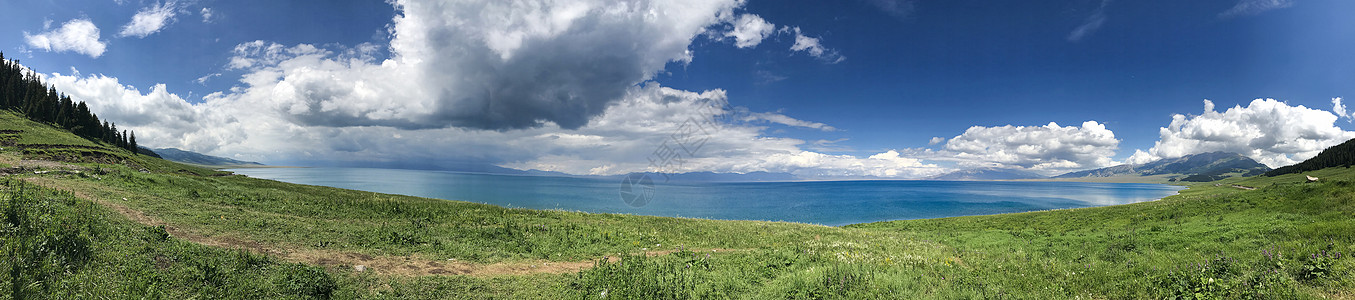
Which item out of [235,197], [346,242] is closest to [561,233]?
[346,242]

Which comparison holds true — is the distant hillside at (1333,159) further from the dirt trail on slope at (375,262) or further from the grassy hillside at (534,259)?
the dirt trail on slope at (375,262)

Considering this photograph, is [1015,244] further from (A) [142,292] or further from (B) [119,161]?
(B) [119,161]

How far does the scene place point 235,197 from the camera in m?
23.2

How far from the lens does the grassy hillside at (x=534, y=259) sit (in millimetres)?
9141

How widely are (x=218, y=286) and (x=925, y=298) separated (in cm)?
1542

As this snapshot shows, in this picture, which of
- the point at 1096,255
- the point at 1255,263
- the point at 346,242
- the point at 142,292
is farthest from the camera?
the point at 1096,255

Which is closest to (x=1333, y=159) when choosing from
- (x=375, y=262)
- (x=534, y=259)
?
(x=534, y=259)

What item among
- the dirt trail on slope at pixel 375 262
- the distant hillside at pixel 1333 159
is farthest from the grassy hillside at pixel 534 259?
the distant hillside at pixel 1333 159

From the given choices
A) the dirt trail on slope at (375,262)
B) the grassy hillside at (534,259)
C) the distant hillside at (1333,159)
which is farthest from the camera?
the distant hillside at (1333,159)

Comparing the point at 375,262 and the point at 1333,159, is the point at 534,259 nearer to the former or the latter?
the point at 375,262

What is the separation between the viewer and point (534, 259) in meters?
15.9

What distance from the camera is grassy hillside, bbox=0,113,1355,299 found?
9141 mm

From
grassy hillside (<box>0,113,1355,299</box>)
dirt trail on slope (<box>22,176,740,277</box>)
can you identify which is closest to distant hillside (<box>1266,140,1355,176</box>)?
grassy hillside (<box>0,113,1355,299</box>)

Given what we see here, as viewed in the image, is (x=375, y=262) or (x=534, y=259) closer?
(x=375, y=262)
